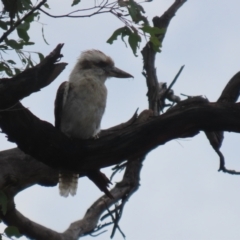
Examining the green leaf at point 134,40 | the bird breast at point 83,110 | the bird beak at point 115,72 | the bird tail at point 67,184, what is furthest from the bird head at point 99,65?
the green leaf at point 134,40

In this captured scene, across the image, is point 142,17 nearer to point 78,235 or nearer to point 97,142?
point 97,142

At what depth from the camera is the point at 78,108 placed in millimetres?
4590

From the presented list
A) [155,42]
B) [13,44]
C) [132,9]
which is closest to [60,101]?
[13,44]

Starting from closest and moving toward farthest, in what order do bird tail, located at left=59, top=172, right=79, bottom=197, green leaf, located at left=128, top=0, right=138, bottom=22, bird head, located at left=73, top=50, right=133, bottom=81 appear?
1. green leaf, located at left=128, top=0, right=138, bottom=22
2. bird tail, located at left=59, top=172, right=79, bottom=197
3. bird head, located at left=73, top=50, right=133, bottom=81

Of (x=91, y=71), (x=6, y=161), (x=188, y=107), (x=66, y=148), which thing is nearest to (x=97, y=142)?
(x=66, y=148)

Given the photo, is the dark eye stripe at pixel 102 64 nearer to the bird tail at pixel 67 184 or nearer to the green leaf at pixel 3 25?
the bird tail at pixel 67 184

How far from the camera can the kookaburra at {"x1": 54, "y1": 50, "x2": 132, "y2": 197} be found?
457 cm

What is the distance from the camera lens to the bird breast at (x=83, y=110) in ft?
15.0

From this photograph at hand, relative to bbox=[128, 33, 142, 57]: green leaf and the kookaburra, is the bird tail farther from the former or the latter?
bbox=[128, 33, 142, 57]: green leaf

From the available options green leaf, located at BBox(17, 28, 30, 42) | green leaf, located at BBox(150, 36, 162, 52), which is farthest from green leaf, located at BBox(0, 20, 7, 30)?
green leaf, located at BBox(150, 36, 162, 52)

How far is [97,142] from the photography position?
353 centimetres

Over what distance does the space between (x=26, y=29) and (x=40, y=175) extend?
134cm

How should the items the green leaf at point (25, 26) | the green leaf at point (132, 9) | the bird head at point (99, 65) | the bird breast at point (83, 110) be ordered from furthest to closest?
the bird head at point (99, 65) < the bird breast at point (83, 110) < the green leaf at point (25, 26) < the green leaf at point (132, 9)

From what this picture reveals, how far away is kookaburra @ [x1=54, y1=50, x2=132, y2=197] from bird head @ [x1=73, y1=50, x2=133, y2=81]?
79 millimetres
